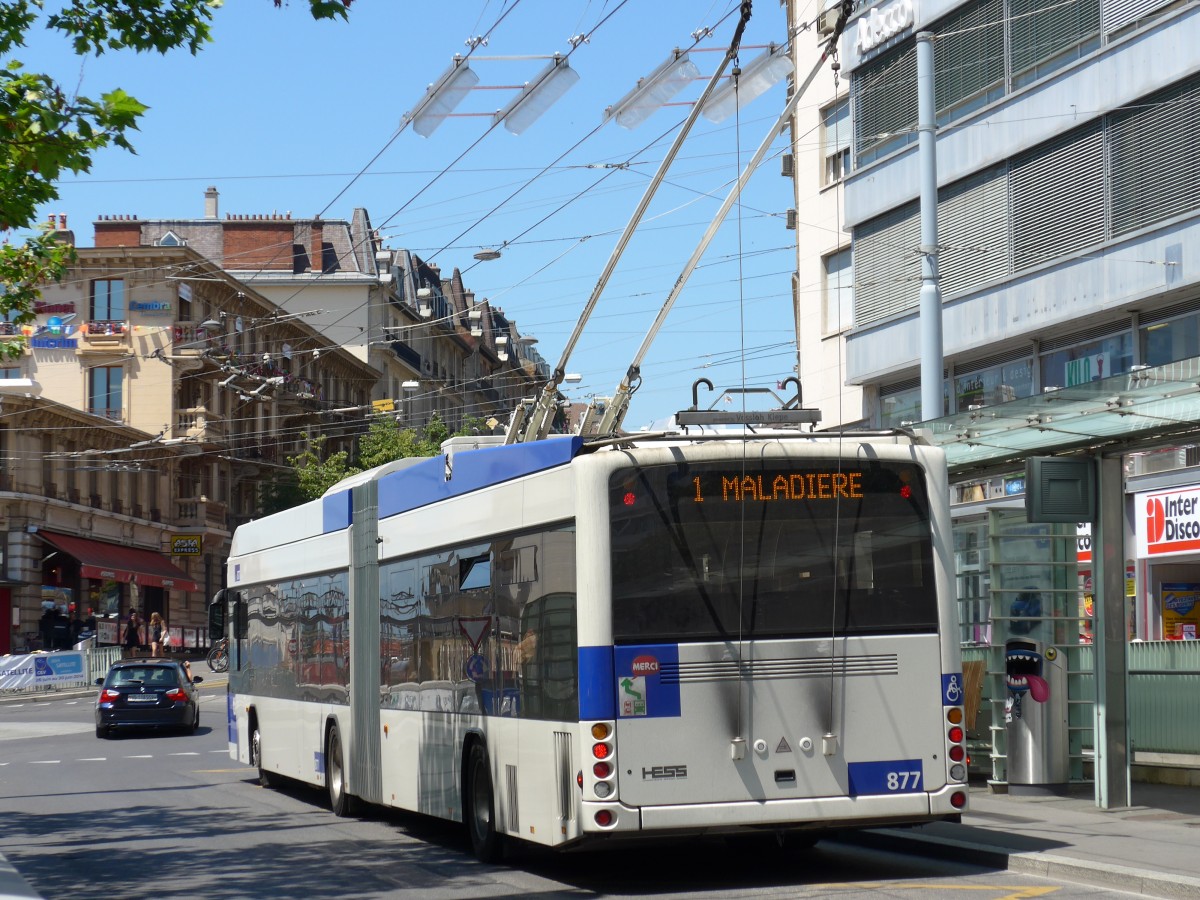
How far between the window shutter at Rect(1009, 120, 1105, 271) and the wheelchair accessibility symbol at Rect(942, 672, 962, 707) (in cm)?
1579

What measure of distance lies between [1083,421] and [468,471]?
4.73 meters

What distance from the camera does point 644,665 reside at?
11070 mm

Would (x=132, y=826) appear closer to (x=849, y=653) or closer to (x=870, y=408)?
(x=849, y=653)

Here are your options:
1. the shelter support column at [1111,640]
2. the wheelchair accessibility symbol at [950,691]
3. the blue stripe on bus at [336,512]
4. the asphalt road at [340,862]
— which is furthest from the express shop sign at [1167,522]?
the wheelchair accessibility symbol at [950,691]

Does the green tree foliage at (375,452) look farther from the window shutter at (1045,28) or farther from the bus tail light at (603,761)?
the bus tail light at (603,761)

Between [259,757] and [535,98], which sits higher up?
[535,98]

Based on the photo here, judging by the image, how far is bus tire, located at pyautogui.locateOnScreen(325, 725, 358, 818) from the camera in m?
17.3

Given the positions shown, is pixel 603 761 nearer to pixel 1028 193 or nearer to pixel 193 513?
pixel 1028 193

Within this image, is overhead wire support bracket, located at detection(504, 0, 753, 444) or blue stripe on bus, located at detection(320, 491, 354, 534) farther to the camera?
blue stripe on bus, located at detection(320, 491, 354, 534)

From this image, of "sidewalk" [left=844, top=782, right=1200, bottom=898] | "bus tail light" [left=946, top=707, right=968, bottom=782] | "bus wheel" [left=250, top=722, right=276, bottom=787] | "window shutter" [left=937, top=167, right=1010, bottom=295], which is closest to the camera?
"sidewalk" [left=844, top=782, right=1200, bottom=898]

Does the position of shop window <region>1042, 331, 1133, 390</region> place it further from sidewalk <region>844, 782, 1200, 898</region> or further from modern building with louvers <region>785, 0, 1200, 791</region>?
sidewalk <region>844, 782, 1200, 898</region>

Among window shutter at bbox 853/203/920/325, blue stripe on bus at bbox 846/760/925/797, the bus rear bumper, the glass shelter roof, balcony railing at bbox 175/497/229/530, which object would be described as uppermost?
window shutter at bbox 853/203/920/325

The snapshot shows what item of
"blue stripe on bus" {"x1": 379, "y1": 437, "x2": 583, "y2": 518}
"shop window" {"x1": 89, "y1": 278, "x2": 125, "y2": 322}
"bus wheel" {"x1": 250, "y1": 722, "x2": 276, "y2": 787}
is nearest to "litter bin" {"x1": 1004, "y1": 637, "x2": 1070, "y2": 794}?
"blue stripe on bus" {"x1": 379, "y1": 437, "x2": 583, "y2": 518}

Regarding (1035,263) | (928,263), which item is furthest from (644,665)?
(1035,263)
